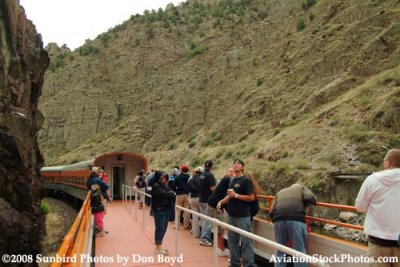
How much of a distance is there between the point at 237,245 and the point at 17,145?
17.1m

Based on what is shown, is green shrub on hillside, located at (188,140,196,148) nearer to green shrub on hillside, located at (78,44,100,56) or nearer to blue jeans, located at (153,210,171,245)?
green shrub on hillside, located at (78,44,100,56)

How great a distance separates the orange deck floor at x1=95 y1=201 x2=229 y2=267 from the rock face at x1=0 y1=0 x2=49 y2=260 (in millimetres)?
7443

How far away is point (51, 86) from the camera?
223 ft

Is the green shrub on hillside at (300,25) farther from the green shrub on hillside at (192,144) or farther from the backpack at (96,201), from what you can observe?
the backpack at (96,201)

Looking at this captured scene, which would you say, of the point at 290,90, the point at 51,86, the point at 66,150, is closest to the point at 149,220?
the point at 290,90

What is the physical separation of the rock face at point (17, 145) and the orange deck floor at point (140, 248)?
7.44 m

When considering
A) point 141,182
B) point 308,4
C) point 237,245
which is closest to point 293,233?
point 237,245

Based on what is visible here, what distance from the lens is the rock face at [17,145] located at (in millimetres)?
20266

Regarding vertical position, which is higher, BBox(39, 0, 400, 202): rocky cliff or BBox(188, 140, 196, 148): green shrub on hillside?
BBox(39, 0, 400, 202): rocky cliff

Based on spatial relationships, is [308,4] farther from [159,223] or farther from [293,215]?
[293,215]

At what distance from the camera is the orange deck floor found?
29.0 ft

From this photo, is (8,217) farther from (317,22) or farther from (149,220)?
(317,22)

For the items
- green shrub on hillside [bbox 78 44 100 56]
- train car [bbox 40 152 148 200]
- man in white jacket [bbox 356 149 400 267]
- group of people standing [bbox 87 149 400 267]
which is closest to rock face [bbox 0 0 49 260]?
train car [bbox 40 152 148 200]

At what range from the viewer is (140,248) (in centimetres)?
1047
